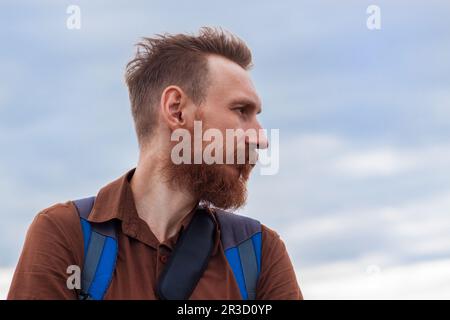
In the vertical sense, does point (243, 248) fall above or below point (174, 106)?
below

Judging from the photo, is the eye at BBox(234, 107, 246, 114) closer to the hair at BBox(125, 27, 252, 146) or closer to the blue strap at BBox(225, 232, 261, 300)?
the hair at BBox(125, 27, 252, 146)

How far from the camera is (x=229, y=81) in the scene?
22.5 ft

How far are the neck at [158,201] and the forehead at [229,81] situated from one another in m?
0.96

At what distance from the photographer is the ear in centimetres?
664

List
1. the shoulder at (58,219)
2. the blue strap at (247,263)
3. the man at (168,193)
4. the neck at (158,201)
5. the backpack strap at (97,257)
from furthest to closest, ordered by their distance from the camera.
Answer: the neck at (158,201) < the blue strap at (247,263) < the shoulder at (58,219) < the man at (168,193) < the backpack strap at (97,257)

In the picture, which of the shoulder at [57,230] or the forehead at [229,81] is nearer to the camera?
the shoulder at [57,230]

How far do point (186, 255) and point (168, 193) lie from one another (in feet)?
2.30

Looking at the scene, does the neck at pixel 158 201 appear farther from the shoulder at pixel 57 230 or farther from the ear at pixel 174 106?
the shoulder at pixel 57 230

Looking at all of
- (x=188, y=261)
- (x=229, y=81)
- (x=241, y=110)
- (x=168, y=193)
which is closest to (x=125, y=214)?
(x=168, y=193)

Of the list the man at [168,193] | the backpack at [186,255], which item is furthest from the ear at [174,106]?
the backpack at [186,255]

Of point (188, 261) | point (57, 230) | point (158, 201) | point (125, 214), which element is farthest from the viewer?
point (158, 201)

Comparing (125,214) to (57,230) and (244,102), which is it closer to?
(57,230)

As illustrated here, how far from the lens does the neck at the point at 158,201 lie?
21.2ft
